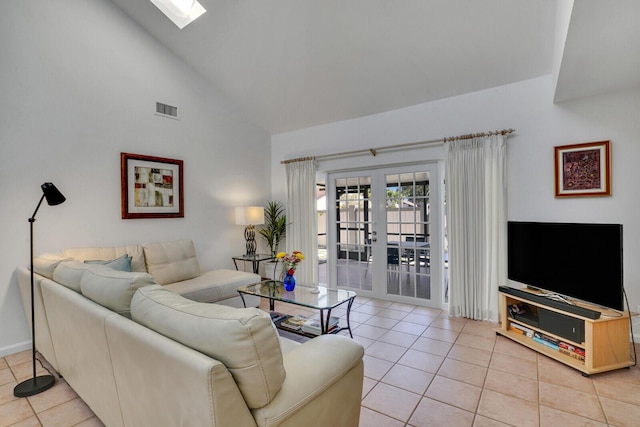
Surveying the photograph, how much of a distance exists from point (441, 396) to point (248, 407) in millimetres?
1643

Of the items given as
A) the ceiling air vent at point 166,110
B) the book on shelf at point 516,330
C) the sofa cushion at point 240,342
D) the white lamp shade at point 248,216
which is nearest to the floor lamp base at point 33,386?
the sofa cushion at point 240,342

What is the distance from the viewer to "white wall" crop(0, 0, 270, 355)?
119 inches

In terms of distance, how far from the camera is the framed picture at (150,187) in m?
3.80

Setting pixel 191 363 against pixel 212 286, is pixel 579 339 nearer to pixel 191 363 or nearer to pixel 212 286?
pixel 191 363

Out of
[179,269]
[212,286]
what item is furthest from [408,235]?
[179,269]

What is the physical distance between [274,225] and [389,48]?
10.1 feet

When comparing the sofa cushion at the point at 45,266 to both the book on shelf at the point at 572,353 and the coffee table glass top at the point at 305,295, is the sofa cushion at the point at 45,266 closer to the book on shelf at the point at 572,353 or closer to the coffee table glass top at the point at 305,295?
the coffee table glass top at the point at 305,295

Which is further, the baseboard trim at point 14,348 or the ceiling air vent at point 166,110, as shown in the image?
the ceiling air vent at point 166,110

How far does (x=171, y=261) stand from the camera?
12.9 feet

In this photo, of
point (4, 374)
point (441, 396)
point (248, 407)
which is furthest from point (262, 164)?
point (248, 407)

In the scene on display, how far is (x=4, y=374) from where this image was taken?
262 centimetres

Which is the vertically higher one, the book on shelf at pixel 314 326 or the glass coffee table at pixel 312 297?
the glass coffee table at pixel 312 297

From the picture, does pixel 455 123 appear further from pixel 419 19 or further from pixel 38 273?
pixel 38 273

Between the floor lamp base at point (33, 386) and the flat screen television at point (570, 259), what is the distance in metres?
4.17
